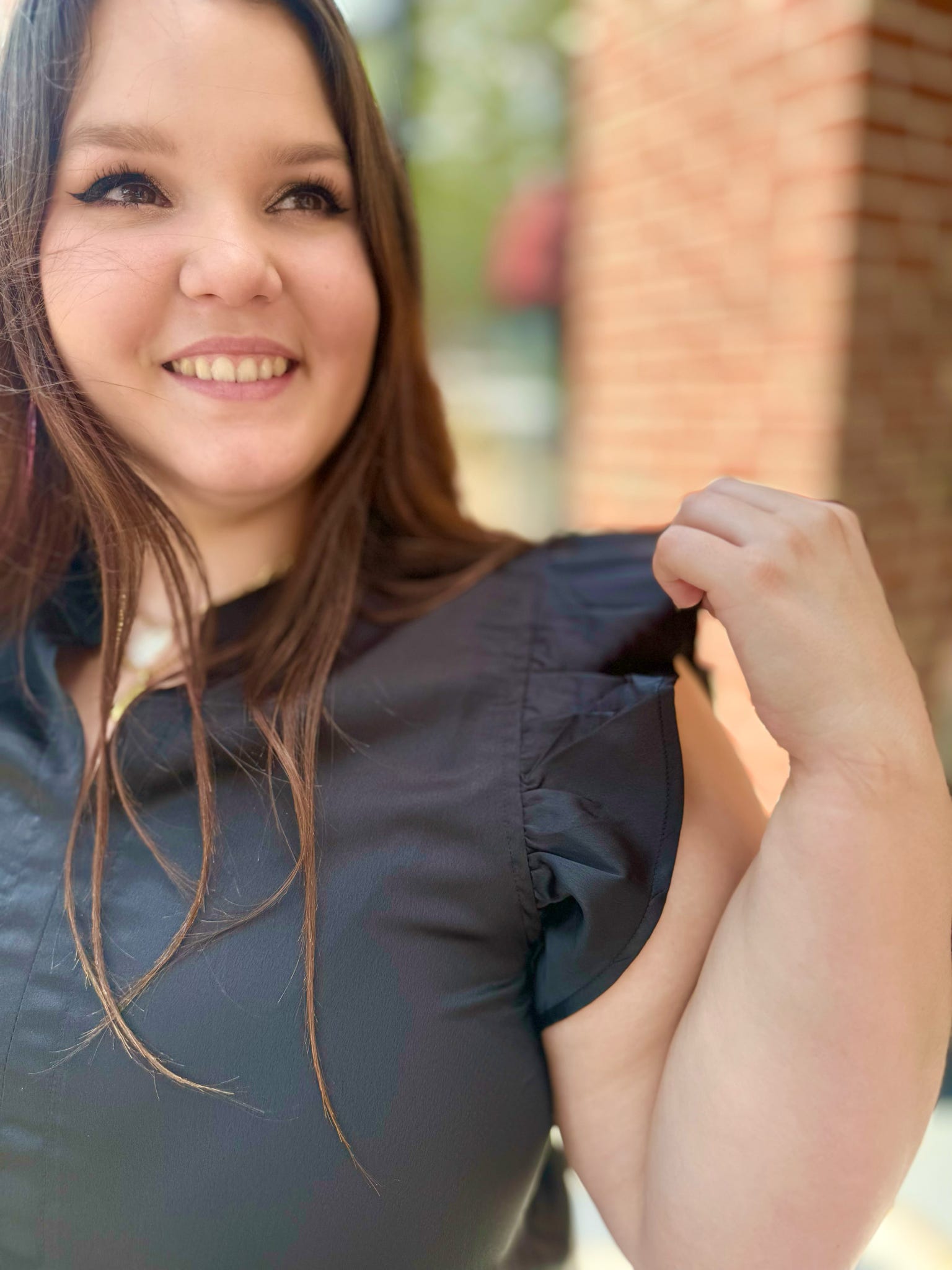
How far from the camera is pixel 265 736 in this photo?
3.36 ft

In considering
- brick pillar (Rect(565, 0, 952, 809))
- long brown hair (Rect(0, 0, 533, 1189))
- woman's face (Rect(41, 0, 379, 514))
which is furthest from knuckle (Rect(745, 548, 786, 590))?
brick pillar (Rect(565, 0, 952, 809))

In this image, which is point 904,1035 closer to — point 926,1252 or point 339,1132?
point 339,1132

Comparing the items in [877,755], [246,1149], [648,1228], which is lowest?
[648,1228]

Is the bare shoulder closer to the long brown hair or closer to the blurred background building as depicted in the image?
the long brown hair

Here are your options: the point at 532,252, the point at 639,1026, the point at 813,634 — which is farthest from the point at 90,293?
the point at 532,252

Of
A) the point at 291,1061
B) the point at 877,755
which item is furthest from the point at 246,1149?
the point at 877,755

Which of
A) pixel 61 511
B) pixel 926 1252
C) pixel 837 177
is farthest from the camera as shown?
pixel 837 177

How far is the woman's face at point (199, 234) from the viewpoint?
3.26 feet

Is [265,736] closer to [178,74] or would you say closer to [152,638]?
[152,638]

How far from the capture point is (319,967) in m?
0.90

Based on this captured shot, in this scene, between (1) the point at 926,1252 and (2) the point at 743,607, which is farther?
(1) the point at 926,1252

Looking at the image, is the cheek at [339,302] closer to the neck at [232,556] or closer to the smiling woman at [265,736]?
the smiling woman at [265,736]

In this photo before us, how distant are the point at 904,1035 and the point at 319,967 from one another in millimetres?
499

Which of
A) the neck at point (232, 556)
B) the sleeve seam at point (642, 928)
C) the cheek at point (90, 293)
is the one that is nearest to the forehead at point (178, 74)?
the cheek at point (90, 293)
